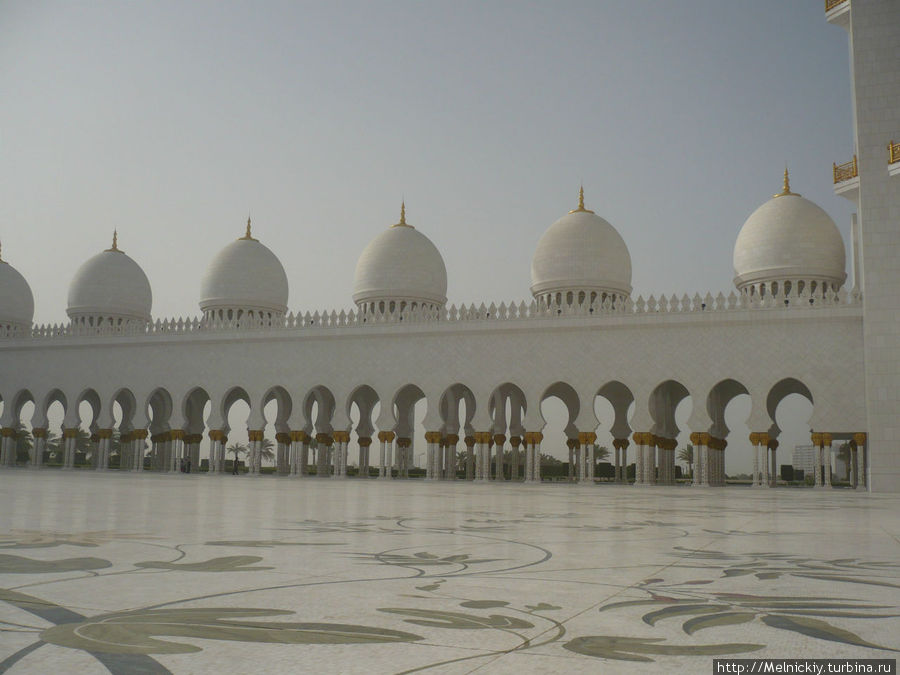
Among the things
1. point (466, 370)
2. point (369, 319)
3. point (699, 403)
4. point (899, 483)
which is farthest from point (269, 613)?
point (369, 319)

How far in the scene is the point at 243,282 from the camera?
104ft

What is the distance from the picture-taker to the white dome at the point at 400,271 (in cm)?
2997

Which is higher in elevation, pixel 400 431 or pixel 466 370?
pixel 466 370

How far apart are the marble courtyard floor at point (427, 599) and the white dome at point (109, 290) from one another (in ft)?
100

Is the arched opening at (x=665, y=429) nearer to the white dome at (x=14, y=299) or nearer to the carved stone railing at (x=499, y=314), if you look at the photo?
the carved stone railing at (x=499, y=314)

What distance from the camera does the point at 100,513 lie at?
6895mm

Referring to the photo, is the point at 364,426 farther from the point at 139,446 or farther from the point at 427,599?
the point at 427,599

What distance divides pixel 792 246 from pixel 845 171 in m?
5.44

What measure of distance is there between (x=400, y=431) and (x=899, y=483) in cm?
1543

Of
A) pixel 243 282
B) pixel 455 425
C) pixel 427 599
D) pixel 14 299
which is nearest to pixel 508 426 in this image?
pixel 455 425

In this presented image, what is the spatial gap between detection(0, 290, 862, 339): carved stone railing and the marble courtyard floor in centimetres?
1793

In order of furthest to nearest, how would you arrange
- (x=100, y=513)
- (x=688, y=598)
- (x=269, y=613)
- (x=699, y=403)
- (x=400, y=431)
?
(x=400, y=431) < (x=699, y=403) < (x=100, y=513) < (x=688, y=598) < (x=269, y=613)

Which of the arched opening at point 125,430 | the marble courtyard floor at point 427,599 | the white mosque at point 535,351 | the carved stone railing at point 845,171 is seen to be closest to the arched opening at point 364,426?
the white mosque at point 535,351

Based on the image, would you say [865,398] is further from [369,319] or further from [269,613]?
[269,613]
